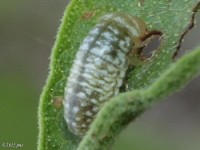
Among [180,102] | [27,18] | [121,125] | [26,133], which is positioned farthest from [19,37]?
[121,125]

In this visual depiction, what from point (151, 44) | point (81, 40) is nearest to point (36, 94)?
point (151, 44)

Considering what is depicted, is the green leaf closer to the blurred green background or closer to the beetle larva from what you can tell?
the beetle larva

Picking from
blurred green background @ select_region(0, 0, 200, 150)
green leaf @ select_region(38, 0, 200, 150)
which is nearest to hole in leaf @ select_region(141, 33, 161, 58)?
green leaf @ select_region(38, 0, 200, 150)

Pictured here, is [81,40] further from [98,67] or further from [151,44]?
[151,44]

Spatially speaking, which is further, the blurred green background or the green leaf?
the blurred green background

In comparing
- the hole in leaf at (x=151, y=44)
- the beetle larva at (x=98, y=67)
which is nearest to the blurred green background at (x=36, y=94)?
the hole in leaf at (x=151, y=44)

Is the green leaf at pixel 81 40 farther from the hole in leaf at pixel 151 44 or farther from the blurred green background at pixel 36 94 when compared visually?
the blurred green background at pixel 36 94
